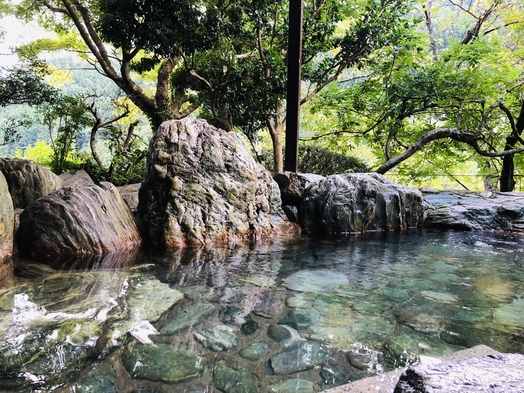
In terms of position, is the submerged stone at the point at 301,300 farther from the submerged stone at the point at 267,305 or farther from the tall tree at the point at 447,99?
the tall tree at the point at 447,99

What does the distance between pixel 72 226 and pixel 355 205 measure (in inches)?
166

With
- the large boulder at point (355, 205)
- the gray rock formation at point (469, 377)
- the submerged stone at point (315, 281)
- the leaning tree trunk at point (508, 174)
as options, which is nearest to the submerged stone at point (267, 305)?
the submerged stone at point (315, 281)

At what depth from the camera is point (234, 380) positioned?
1.58 metres

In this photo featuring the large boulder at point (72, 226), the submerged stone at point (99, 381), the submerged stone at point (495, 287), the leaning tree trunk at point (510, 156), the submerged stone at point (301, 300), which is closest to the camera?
the submerged stone at point (99, 381)

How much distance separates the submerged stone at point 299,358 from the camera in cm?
168

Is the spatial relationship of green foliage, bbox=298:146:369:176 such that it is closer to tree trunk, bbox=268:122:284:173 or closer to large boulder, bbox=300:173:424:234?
tree trunk, bbox=268:122:284:173

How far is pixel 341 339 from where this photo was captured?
196 centimetres

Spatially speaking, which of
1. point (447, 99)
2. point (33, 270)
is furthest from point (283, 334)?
point (447, 99)

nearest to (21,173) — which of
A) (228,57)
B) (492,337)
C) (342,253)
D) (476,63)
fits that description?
(228,57)

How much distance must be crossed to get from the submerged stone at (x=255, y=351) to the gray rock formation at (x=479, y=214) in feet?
17.8

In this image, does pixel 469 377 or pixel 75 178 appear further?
pixel 75 178

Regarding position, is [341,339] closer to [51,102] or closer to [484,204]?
[484,204]

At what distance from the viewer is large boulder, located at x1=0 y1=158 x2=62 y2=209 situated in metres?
5.28

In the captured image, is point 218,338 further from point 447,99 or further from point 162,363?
point 447,99
